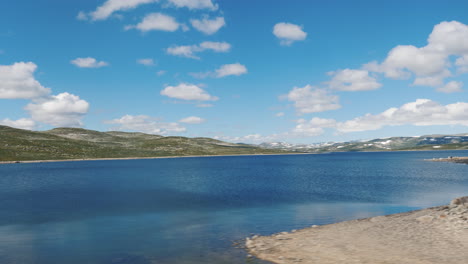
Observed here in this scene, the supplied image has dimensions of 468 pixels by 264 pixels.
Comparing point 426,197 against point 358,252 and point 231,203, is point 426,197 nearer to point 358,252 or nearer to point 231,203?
point 231,203

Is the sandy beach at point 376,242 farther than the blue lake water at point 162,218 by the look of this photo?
No

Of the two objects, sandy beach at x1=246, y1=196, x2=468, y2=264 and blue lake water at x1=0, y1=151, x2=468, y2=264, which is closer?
sandy beach at x1=246, y1=196, x2=468, y2=264

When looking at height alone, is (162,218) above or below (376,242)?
below

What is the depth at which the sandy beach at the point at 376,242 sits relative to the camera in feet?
78.7

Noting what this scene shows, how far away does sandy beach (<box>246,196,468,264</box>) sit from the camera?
24.0 meters

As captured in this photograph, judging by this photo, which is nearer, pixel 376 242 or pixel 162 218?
pixel 376 242

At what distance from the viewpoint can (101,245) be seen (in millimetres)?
30250

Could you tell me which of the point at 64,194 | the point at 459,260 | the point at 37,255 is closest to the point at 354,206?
the point at 459,260

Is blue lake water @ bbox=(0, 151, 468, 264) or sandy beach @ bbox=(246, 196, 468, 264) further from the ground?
sandy beach @ bbox=(246, 196, 468, 264)

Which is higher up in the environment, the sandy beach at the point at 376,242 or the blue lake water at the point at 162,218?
the sandy beach at the point at 376,242

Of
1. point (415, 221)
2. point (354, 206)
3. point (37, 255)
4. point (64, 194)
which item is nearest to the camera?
point (37, 255)

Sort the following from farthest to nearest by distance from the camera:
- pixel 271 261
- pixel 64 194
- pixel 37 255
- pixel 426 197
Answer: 1. pixel 64 194
2. pixel 426 197
3. pixel 37 255
4. pixel 271 261

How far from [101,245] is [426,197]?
55.4 metres

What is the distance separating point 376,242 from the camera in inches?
1110
